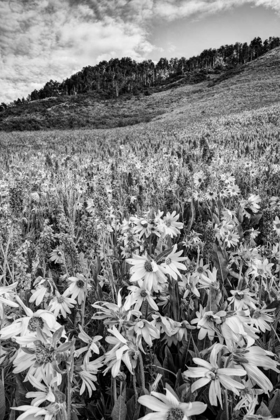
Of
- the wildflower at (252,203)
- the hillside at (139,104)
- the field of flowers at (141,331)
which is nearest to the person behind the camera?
the field of flowers at (141,331)

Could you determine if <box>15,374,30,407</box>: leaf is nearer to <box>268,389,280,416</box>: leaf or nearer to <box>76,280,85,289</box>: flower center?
<box>76,280,85,289</box>: flower center

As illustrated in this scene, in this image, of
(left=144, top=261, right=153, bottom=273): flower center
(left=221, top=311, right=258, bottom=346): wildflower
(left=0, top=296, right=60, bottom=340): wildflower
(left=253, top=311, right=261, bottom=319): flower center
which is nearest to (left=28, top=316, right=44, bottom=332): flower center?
(left=0, top=296, right=60, bottom=340): wildflower

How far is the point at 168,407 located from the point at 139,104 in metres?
80.4

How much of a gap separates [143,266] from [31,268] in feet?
3.04

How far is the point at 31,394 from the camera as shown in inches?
35.1

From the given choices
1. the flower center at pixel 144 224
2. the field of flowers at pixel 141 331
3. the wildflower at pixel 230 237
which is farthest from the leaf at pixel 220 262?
the flower center at pixel 144 224

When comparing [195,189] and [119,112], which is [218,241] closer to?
[195,189]

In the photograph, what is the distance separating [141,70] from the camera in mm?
138250

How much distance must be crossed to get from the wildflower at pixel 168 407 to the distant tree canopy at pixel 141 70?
99239 mm

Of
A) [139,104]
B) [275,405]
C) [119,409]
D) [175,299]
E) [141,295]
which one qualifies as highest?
[139,104]

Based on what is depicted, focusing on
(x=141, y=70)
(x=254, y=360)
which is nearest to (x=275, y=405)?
(x=254, y=360)

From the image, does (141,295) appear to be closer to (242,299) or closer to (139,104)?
(242,299)

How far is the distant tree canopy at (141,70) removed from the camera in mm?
110250

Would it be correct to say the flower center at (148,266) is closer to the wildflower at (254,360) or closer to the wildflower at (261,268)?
the wildflower at (254,360)
